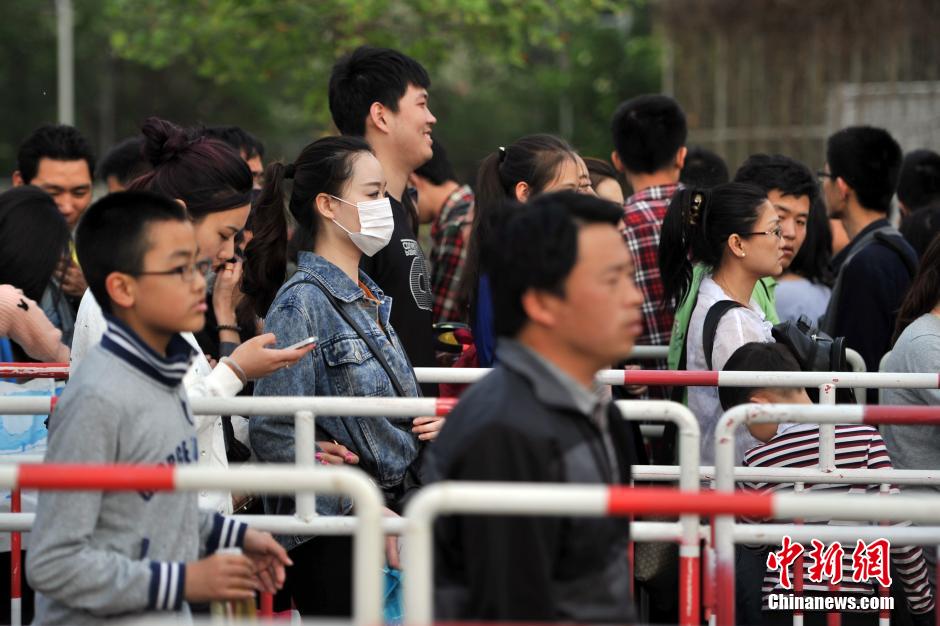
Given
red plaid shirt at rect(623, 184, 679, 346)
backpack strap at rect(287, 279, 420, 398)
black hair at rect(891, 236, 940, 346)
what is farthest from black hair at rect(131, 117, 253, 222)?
black hair at rect(891, 236, 940, 346)

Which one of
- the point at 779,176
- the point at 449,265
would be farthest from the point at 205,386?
the point at 779,176

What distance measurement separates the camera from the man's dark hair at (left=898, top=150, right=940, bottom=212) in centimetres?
826

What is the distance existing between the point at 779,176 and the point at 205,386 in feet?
12.2

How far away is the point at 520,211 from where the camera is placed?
2918mm

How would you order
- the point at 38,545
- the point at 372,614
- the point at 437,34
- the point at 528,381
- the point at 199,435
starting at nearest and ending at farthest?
1. the point at 372,614
2. the point at 528,381
3. the point at 38,545
4. the point at 199,435
5. the point at 437,34

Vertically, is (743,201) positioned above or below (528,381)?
above

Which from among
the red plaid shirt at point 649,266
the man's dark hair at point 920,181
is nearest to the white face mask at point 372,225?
the red plaid shirt at point 649,266

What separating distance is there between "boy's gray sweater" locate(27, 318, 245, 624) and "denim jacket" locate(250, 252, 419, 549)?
3.29ft

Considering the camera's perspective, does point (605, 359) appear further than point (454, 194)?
No

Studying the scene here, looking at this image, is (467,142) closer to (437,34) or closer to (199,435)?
(437,34)

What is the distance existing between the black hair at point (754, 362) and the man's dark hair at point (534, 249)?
217 cm

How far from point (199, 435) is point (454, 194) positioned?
4382 mm

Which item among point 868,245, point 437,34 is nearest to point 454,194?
point 868,245

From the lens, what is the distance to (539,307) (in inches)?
113
